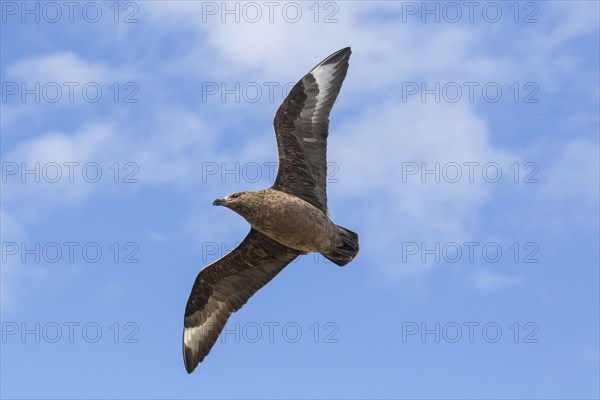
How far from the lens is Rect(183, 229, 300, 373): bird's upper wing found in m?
13.3

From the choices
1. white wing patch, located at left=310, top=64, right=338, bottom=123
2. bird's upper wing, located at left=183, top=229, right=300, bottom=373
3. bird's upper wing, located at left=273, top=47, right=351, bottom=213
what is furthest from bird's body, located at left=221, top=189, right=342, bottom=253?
white wing patch, located at left=310, top=64, right=338, bottom=123

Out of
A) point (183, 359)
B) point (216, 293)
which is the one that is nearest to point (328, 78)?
point (216, 293)

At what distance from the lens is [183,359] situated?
45.8ft

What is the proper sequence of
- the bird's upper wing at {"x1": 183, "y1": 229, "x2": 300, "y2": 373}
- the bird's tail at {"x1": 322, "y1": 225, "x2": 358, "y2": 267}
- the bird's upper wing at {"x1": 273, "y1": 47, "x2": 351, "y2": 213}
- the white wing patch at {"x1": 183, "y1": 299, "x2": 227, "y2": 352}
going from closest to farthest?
the bird's tail at {"x1": 322, "y1": 225, "x2": 358, "y2": 267}, the bird's upper wing at {"x1": 273, "y1": 47, "x2": 351, "y2": 213}, the bird's upper wing at {"x1": 183, "y1": 229, "x2": 300, "y2": 373}, the white wing patch at {"x1": 183, "y1": 299, "x2": 227, "y2": 352}

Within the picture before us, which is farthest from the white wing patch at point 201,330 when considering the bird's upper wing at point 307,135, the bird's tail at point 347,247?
the bird's upper wing at point 307,135

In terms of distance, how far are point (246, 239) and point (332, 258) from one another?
1421 millimetres

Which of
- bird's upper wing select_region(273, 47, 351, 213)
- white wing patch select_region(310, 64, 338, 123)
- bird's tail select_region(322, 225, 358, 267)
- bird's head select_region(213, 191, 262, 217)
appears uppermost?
white wing patch select_region(310, 64, 338, 123)

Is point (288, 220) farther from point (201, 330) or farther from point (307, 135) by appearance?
point (201, 330)

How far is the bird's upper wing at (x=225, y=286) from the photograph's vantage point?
13297 millimetres

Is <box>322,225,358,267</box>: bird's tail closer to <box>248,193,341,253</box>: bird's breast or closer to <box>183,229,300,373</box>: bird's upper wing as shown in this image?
<box>248,193,341,253</box>: bird's breast

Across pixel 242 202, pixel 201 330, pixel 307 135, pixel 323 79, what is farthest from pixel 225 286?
pixel 323 79

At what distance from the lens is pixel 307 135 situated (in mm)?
13188

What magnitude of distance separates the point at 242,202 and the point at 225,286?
6.98ft

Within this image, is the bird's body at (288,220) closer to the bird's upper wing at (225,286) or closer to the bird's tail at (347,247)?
the bird's tail at (347,247)
